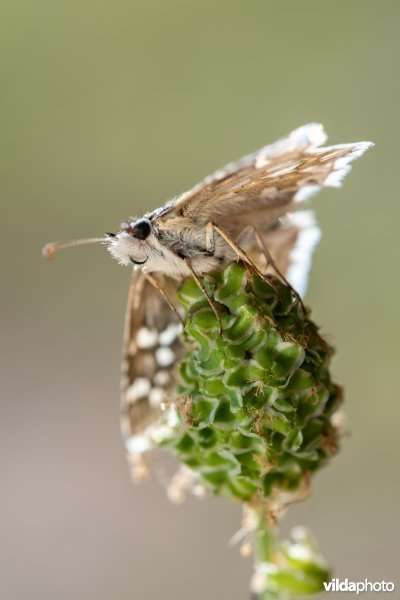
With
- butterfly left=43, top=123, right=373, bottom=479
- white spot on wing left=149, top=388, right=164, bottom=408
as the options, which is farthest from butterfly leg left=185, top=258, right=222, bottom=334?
white spot on wing left=149, top=388, right=164, bottom=408

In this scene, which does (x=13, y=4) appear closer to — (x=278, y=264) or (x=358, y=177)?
(x=358, y=177)

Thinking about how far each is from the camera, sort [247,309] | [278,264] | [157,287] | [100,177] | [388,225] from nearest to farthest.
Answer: [247,309] < [157,287] < [278,264] < [388,225] < [100,177]

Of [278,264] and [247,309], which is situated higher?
[278,264]

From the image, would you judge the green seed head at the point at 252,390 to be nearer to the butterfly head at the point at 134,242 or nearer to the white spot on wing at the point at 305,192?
the butterfly head at the point at 134,242

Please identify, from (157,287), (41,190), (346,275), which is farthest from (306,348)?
(41,190)

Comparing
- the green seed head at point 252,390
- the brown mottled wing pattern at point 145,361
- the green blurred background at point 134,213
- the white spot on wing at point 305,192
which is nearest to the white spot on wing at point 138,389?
the brown mottled wing pattern at point 145,361

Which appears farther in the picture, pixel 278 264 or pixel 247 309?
pixel 278 264

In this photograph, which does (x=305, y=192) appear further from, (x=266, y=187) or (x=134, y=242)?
(x=134, y=242)
